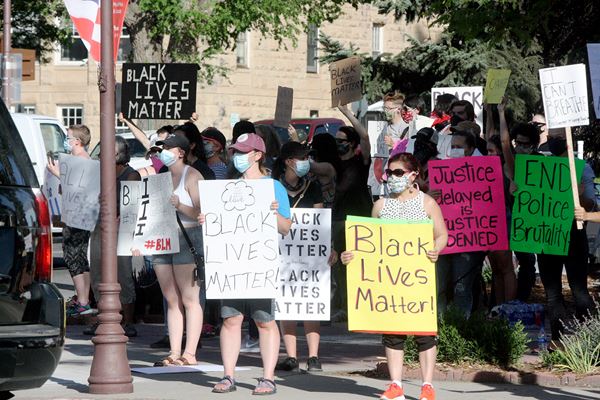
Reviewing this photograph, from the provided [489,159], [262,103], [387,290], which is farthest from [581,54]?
[262,103]

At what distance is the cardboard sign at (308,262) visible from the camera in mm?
11734

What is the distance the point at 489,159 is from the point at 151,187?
273 cm

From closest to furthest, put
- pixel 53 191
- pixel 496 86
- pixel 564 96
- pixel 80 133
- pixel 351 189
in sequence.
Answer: pixel 564 96 → pixel 496 86 → pixel 351 189 → pixel 80 133 → pixel 53 191

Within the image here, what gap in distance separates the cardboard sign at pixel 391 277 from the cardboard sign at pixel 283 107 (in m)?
7.08

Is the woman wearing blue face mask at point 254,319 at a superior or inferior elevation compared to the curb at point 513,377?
superior

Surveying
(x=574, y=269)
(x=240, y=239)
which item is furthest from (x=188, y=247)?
(x=574, y=269)

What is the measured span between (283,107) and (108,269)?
6.84 metres

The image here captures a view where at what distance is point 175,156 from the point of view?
12.1 metres

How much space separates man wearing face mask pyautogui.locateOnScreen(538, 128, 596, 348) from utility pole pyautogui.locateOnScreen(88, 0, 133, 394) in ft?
11.5

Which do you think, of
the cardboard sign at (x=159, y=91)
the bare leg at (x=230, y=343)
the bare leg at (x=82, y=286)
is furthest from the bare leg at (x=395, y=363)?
the cardboard sign at (x=159, y=91)

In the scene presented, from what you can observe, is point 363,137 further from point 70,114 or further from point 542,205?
point 70,114

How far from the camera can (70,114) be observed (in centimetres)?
5388

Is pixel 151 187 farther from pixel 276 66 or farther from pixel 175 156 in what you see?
pixel 276 66

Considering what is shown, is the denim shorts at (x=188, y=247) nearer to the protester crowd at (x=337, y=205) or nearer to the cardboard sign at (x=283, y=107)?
the protester crowd at (x=337, y=205)
